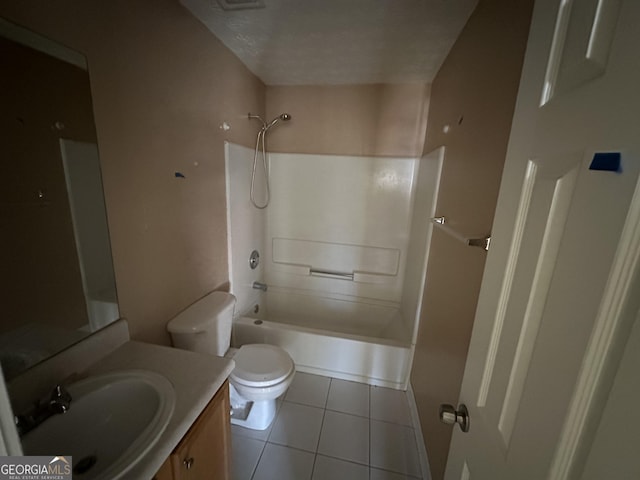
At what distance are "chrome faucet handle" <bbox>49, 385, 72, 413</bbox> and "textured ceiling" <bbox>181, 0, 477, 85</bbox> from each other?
1671 millimetres

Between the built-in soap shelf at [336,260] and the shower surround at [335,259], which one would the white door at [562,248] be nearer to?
the shower surround at [335,259]

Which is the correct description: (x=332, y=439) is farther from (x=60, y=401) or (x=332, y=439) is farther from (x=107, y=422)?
(x=60, y=401)

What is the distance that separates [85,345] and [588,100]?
58.2 inches

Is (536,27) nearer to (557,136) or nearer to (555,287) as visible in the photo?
(557,136)

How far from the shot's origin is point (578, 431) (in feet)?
1.10

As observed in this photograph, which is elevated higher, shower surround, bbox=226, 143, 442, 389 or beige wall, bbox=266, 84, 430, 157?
beige wall, bbox=266, 84, 430, 157

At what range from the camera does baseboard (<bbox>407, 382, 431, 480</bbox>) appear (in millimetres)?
1373

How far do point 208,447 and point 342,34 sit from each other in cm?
206

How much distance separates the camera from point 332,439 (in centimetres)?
155

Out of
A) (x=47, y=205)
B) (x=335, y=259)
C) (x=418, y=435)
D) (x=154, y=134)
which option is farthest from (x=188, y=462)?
(x=335, y=259)

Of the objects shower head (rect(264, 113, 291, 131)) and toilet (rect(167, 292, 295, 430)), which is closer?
toilet (rect(167, 292, 295, 430))

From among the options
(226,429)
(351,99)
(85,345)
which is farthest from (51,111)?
(351,99)

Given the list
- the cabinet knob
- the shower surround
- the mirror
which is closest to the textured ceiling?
the shower surround

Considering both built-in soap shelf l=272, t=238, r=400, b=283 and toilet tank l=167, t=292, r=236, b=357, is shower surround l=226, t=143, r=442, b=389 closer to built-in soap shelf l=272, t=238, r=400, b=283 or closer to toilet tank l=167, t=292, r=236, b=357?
built-in soap shelf l=272, t=238, r=400, b=283
